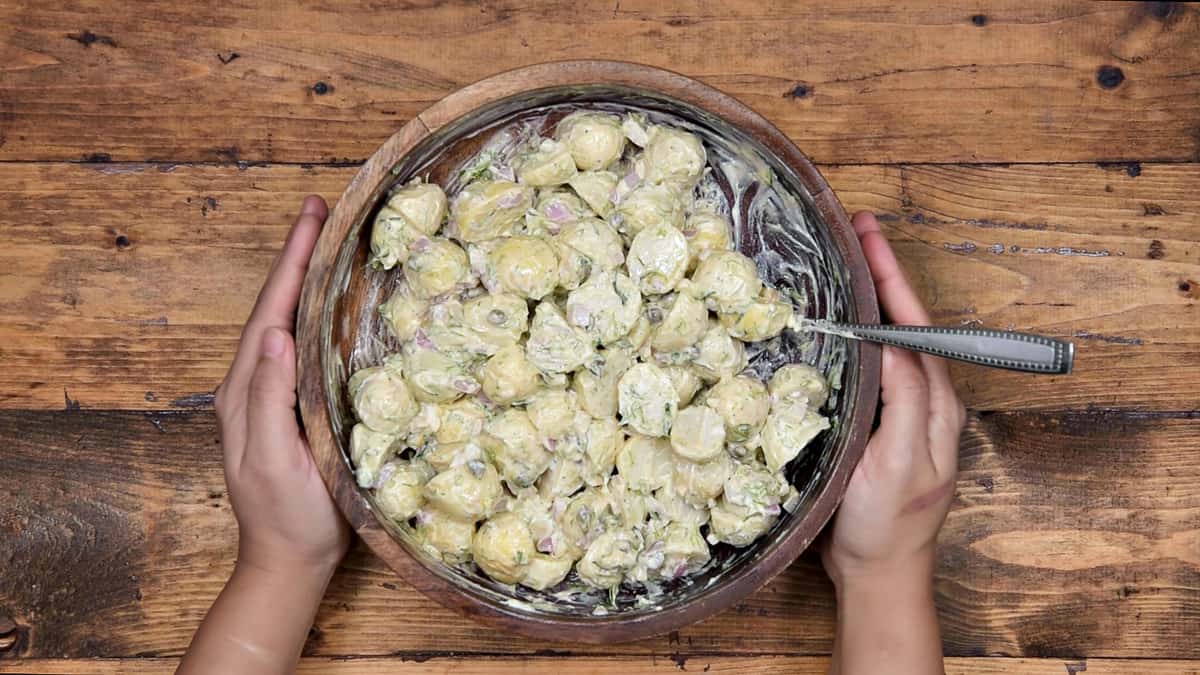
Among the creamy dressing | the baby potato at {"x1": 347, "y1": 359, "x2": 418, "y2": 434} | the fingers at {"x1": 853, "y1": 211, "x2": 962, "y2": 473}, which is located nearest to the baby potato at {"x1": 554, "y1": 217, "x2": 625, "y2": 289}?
the creamy dressing

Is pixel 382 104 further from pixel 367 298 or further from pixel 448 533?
pixel 448 533

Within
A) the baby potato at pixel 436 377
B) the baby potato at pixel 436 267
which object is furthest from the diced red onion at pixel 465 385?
the baby potato at pixel 436 267

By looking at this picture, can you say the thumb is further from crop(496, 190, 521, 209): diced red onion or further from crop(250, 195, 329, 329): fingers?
crop(496, 190, 521, 209): diced red onion

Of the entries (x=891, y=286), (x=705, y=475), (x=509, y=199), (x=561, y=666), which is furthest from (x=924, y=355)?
(x=561, y=666)

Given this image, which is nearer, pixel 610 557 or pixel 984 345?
pixel 984 345

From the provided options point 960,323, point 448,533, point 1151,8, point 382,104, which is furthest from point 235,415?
point 1151,8

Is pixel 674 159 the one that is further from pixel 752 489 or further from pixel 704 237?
pixel 752 489
